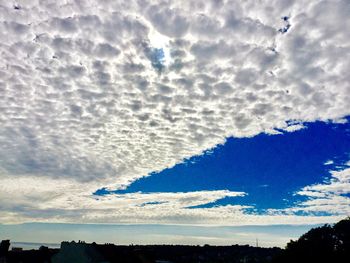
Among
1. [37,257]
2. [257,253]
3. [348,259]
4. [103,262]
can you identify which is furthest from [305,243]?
[257,253]

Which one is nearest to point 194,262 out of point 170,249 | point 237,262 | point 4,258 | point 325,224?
point 170,249

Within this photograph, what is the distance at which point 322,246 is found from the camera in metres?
77.5

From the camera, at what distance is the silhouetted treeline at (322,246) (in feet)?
239

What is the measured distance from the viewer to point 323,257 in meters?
73.8

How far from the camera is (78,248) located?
2362 inches

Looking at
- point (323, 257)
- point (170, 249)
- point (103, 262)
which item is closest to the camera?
point (103, 262)

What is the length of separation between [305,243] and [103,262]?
4187 cm

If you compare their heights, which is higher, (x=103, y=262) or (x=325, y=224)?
(x=325, y=224)

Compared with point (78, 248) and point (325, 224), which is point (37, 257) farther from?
point (325, 224)

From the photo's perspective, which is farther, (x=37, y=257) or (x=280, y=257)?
(x=280, y=257)

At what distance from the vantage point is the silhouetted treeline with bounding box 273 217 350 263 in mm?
72875

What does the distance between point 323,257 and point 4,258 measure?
184 ft

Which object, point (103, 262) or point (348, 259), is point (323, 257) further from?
point (103, 262)

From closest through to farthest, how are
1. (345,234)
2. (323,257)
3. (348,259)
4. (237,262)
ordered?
(348,259)
(323,257)
(345,234)
(237,262)
